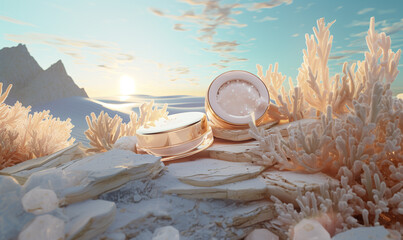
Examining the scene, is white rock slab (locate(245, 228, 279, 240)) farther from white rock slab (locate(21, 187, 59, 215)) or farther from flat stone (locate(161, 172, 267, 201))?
white rock slab (locate(21, 187, 59, 215))

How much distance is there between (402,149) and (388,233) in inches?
35.7

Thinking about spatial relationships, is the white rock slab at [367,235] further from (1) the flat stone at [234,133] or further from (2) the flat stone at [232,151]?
(1) the flat stone at [234,133]

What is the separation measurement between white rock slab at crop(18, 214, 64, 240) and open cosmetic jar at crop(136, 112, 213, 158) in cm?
133

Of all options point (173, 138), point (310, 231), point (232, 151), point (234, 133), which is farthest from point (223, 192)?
point (234, 133)

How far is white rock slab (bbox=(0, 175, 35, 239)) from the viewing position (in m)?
1.31

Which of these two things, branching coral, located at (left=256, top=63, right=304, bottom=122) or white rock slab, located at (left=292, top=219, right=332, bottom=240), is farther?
branching coral, located at (left=256, top=63, right=304, bottom=122)

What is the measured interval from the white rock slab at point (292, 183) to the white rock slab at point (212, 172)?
0.18m

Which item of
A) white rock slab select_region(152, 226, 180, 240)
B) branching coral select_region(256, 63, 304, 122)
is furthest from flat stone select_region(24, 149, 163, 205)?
branching coral select_region(256, 63, 304, 122)

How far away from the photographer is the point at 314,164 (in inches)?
83.9

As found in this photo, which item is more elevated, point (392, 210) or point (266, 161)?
point (266, 161)

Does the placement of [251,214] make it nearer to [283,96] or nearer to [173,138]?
[173,138]

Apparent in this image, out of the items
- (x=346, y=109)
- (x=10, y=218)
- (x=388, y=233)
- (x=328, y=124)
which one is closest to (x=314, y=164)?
(x=328, y=124)

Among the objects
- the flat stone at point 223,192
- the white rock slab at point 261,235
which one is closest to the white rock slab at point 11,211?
the flat stone at point 223,192

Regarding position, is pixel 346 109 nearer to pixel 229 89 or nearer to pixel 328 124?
pixel 328 124
